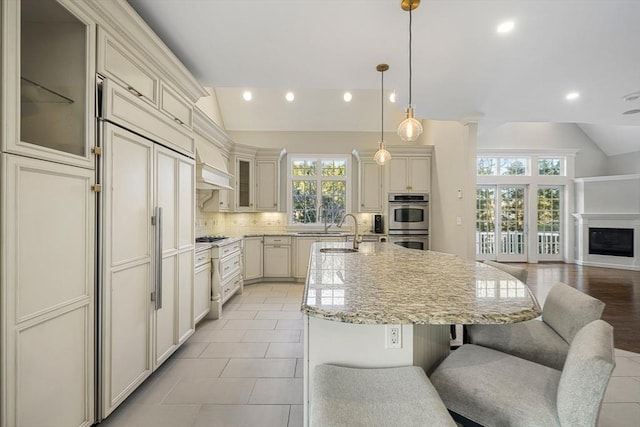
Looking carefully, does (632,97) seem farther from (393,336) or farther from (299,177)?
(299,177)

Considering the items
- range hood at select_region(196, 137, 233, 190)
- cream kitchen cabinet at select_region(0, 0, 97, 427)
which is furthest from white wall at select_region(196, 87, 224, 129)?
cream kitchen cabinet at select_region(0, 0, 97, 427)

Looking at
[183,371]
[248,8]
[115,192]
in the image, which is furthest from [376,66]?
[183,371]

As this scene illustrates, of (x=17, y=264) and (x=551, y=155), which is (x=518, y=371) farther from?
(x=551, y=155)

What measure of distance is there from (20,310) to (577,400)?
2021mm

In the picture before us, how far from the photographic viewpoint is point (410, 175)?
17.6 ft

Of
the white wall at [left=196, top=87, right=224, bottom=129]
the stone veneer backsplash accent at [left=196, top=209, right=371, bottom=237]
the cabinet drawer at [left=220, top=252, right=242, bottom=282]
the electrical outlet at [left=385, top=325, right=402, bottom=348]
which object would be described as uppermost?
the white wall at [left=196, top=87, right=224, bottom=129]

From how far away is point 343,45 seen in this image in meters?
2.47

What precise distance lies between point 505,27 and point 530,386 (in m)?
2.40

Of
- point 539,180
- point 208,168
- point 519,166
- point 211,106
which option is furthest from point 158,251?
point 539,180

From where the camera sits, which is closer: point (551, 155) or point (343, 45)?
point (343, 45)

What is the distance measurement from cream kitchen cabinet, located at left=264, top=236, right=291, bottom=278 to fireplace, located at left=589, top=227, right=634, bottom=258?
289 inches

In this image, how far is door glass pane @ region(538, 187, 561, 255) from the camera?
744 centimetres

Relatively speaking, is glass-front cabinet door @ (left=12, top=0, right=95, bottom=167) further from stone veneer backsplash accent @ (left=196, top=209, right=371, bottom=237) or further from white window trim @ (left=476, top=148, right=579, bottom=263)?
white window trim @ (left=476, top=148, right=579, bottom=263)

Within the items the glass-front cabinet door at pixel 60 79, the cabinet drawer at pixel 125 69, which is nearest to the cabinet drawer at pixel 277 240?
the cabinet drawer at pixel 125 69
